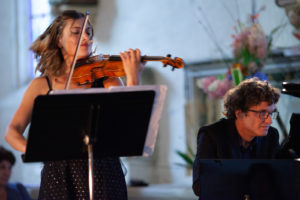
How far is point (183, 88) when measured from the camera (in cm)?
538

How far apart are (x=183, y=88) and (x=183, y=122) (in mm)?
318

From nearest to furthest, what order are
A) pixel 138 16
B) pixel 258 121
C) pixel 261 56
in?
pixel 258 121, pixel 261 56, pixel 138 16

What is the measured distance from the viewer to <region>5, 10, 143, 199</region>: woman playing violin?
2.39m

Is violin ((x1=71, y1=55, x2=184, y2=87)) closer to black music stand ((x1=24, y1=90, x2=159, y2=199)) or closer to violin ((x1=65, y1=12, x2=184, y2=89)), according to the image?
violin ((x1=65, y1=12, x2=184, y2=89))

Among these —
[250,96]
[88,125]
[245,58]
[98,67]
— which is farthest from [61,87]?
[245,58]

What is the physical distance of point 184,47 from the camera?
5387 millimetres

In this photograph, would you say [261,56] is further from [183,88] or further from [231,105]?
[183,88]

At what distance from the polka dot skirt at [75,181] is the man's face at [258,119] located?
0.77m

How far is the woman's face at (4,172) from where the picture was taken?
4516 millimetres

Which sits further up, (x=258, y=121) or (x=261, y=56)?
(x=261, y=56)

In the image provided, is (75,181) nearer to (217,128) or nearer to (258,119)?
(217,128)

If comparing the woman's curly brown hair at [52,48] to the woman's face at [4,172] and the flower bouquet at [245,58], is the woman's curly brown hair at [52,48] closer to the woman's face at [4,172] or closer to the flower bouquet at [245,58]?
the flower bouquet at [245,58]

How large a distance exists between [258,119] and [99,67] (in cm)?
82

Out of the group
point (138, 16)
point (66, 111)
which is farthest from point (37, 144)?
point (138, 16)
